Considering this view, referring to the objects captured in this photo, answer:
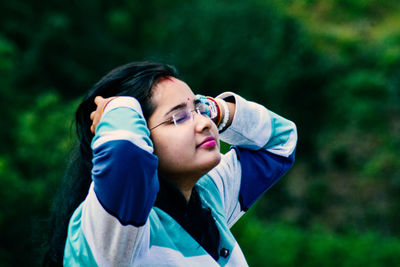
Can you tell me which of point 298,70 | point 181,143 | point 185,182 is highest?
point 181,143

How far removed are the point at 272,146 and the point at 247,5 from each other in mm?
13119

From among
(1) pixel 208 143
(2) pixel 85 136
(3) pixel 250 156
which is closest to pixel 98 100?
(2) pixel 85 136

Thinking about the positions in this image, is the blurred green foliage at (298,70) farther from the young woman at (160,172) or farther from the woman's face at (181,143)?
the woman's face at (181,143)

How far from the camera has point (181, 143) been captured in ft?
4.26

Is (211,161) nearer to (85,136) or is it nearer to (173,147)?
(173,147)

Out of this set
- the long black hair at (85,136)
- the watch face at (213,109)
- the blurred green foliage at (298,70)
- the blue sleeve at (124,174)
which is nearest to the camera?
the blue sleeve at (124,174)

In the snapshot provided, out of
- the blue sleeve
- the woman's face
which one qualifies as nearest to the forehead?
the woman's face

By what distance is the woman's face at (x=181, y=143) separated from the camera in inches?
50.9

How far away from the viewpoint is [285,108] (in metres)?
14.1

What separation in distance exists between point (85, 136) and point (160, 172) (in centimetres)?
24

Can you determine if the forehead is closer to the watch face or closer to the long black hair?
the long black hair

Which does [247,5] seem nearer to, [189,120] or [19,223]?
[19,223]

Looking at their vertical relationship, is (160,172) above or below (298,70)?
above

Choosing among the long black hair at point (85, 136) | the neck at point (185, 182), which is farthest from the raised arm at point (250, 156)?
the long black hair at point (85, 136)
